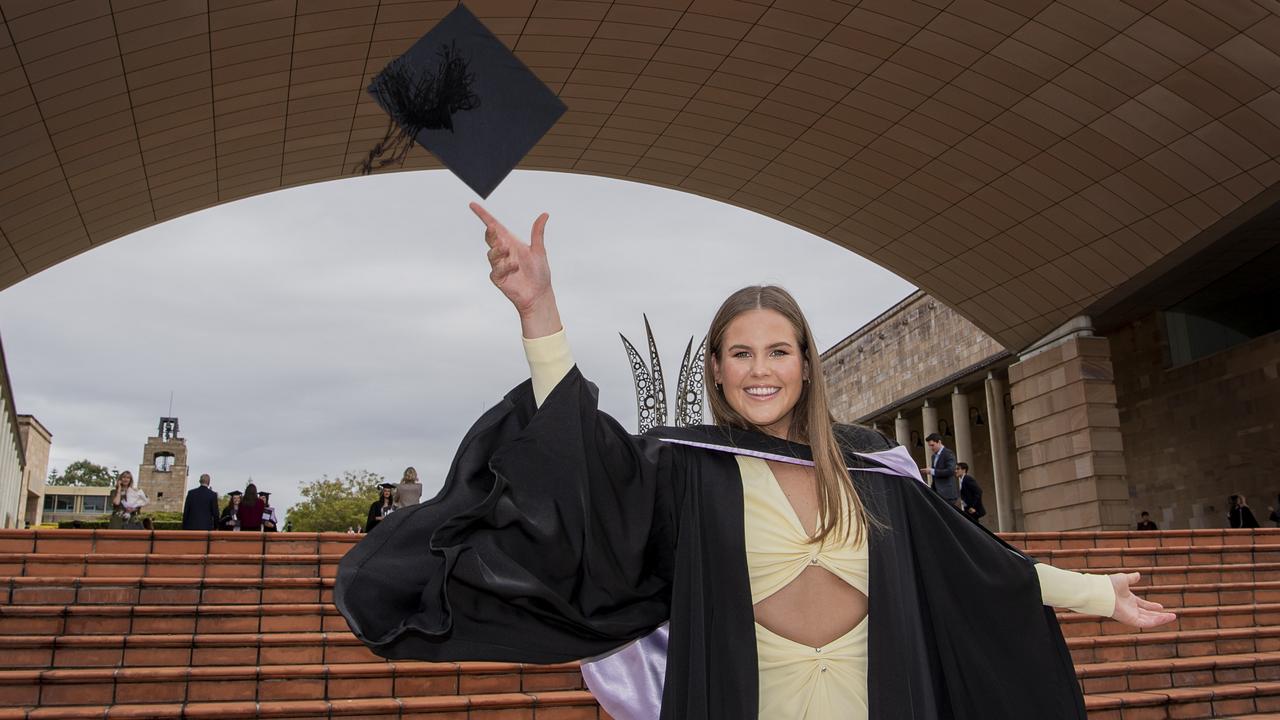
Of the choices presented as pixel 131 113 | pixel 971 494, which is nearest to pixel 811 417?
pixel 131 113

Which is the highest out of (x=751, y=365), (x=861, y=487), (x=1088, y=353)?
(x=1088, y=353)

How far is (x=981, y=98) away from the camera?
12.0 meters

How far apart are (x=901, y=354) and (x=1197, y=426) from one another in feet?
32.6

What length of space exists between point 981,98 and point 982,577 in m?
11.0

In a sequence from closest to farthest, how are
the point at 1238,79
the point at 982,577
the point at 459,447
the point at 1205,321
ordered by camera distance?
the point at 459,447 < the point at 982,577 < the point at 1238,79 < the point at 1205,321

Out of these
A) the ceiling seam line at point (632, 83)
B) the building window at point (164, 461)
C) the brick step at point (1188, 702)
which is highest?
the building window at point (164, 461)

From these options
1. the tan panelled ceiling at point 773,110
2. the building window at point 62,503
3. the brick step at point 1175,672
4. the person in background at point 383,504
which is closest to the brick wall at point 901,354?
the tan panelled ceiling at point 773,110

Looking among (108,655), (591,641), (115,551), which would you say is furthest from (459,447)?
(115,551)

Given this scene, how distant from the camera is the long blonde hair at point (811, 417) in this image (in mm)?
2154

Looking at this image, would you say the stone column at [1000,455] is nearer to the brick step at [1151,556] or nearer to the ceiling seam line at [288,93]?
the brick step at [1151,556]

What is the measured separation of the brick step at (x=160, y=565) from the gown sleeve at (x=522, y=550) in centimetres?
523

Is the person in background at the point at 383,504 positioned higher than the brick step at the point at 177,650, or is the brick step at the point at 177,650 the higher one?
the person in background at the point at 383,504

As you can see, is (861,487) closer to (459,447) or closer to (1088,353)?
(459,447)

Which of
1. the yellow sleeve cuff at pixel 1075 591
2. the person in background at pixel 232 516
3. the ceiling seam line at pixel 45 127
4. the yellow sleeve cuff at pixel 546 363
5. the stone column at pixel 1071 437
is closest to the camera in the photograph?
the yellow sleeve cuff at pixel 546 363
